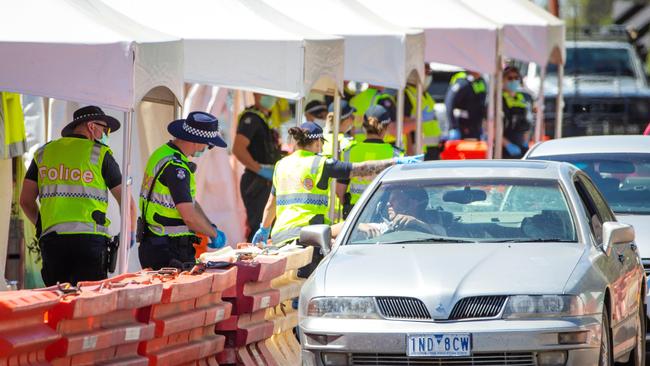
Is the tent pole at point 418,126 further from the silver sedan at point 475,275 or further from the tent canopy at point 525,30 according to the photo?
the silver sedan at point 475,275

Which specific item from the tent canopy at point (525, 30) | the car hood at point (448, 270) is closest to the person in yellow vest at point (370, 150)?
the car hood at point (448, 270)

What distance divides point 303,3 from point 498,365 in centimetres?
872

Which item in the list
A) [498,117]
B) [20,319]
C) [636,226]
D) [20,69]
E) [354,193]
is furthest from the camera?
[498,117]

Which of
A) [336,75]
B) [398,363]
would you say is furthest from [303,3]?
[398,363]

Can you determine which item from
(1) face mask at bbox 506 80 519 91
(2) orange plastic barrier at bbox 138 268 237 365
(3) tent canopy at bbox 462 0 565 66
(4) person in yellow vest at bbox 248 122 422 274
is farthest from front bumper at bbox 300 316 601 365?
(1) face mask at bbox 506 80 519 91

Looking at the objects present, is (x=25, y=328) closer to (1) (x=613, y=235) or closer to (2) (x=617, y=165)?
(1) (x=613, y=235)

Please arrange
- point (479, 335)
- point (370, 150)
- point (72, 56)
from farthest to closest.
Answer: point (370, 150) < point (72, 56) < point (479, 335)

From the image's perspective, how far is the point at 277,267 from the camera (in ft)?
32.0

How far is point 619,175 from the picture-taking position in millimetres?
12055

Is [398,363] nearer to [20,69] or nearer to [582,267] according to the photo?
[582,267]

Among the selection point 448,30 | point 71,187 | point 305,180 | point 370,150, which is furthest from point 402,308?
point 448,30

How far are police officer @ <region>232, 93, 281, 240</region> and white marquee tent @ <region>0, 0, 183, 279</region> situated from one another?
21.6ft

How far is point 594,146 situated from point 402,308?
198 inches

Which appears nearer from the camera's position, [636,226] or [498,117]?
[636,226]
